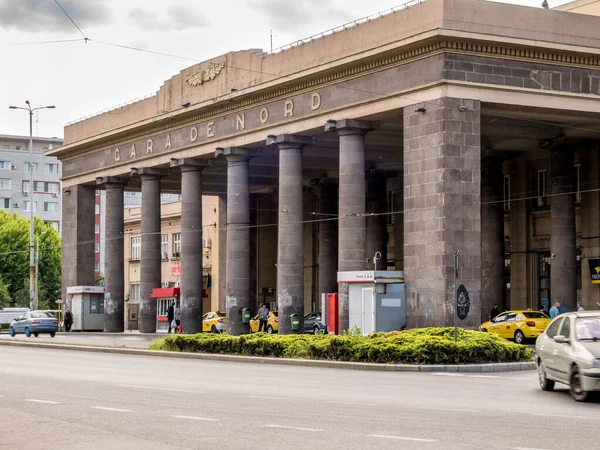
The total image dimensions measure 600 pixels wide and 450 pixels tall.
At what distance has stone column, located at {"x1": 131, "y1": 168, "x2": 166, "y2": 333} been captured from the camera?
6631 cm

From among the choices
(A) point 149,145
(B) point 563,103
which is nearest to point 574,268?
(B) point 563,103

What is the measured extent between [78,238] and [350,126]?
99.2 feet

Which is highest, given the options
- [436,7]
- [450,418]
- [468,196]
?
[436,7]

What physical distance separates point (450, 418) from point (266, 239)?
2550 inches

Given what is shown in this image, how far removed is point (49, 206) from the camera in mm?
149125

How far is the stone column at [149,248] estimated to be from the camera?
6631 centimetres

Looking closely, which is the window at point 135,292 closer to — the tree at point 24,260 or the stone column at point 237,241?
the tree at point 24,260

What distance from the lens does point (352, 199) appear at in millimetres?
49000

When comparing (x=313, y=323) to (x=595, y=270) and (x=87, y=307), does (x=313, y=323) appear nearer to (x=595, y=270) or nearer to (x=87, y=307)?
(x=595, y=270)

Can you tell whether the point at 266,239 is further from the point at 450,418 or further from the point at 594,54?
the point at 450,418

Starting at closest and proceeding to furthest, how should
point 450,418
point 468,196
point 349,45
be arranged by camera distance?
1. point 450,418
2. point 468,196
3. point 349,45

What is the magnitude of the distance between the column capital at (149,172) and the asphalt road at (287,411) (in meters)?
37.6

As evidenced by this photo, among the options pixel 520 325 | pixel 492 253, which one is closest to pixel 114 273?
pixel 492 253

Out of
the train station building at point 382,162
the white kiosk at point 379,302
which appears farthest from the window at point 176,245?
the white kiosk at point 379,302
